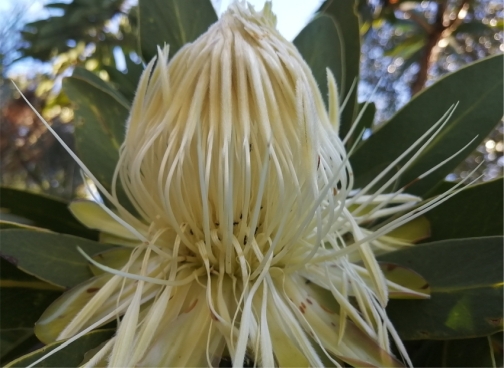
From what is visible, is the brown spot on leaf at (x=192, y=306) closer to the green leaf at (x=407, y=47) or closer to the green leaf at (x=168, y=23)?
the green leaf at (x=168, y=23)

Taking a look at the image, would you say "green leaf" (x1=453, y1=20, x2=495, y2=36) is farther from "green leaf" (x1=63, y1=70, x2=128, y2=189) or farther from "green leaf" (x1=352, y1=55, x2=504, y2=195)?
"green leaf" (x1=63, y1=70, x2=128, y2=189)

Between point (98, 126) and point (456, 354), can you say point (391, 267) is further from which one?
point (98, 126)

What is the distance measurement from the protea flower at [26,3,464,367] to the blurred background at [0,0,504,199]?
0.53 metres

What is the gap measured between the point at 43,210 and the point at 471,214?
47cm

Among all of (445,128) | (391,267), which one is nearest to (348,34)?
(445,128)

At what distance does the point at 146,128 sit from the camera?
0.36m

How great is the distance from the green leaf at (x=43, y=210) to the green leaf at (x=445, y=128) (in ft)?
1.11

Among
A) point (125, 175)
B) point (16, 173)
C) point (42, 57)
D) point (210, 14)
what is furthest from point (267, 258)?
point (16, 173)

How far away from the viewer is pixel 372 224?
46cm

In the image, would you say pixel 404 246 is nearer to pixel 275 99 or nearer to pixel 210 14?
pixel 275 99

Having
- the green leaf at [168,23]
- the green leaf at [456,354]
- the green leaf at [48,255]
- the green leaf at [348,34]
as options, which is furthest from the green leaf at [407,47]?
the green leaf at [48,255]

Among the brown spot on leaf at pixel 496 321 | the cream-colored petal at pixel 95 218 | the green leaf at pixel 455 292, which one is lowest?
the brown spot on leaf at pixel 496 321

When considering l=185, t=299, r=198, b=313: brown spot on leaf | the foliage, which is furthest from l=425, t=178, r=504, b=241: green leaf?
l=185, t=299, r=198, b=313: brown spot on leaf

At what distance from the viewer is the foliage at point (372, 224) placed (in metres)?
0.37
